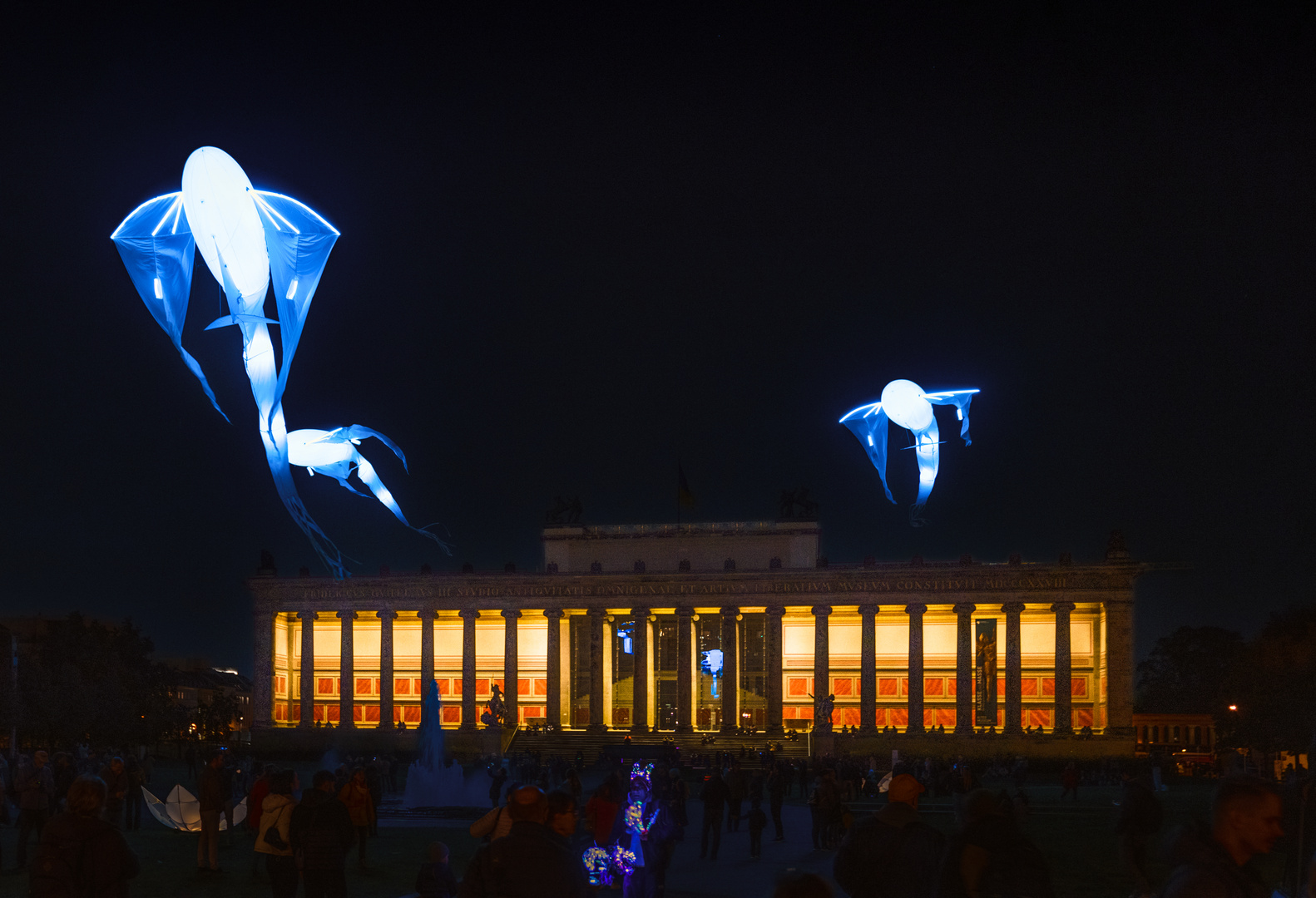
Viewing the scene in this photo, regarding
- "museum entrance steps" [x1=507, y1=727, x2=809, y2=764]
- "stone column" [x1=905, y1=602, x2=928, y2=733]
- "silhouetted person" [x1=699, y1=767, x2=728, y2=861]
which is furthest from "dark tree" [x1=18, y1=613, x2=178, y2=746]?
"silhouetted person" [x1=699, y1=767, x2=728, y2=861]

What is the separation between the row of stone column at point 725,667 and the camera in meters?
84.1

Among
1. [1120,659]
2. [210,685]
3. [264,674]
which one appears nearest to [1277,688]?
[1120,659]

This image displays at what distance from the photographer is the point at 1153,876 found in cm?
2200

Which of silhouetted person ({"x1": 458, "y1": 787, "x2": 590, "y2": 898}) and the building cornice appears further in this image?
the building cornice

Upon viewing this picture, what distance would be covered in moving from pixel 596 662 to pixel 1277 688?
1725 inches

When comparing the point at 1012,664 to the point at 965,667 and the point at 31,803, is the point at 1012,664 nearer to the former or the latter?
the point at 965,667

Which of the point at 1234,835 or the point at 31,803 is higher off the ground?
the point at 1234,835

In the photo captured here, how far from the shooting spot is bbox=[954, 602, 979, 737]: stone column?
3268 inches

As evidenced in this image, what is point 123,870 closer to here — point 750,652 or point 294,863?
point 294,863

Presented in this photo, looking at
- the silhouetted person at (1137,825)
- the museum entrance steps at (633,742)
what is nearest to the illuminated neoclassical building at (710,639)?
the museum entrance steps at (633,742)

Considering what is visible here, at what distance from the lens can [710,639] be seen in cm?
9144

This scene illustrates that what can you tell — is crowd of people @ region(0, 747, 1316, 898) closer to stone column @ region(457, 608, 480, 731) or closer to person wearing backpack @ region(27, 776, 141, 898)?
person wearing backpack @ region(27, 776, 141, 898)

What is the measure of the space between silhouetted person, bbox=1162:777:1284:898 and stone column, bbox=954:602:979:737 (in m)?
77.7

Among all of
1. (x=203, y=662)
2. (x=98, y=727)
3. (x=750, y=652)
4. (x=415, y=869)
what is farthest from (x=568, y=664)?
(x=203, y=662)
